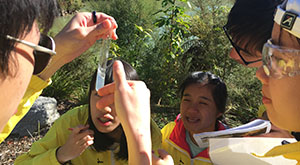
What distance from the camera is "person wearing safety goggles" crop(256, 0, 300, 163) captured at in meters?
1.15

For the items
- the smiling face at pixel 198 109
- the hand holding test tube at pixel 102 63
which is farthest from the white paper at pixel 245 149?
the hand holding test tube at pixel 102 63

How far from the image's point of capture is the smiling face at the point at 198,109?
8.30 ft

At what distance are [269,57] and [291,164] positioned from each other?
89cm

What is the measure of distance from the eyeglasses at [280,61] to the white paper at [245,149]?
2.23 ft

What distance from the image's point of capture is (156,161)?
1.38 meters

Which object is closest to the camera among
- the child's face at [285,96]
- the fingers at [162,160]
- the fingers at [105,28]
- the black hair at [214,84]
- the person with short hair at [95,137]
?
the child's face at [285,96]

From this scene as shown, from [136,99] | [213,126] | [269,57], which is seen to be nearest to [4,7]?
[136,99]

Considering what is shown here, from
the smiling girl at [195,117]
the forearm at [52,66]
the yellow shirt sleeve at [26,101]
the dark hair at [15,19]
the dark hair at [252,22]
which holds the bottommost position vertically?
the smiling girl at [195,117]

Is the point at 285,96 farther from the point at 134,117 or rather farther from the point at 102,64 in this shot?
the point at 102,64

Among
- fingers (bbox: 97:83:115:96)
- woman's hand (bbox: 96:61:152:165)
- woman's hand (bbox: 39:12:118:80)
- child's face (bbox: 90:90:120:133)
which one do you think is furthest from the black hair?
woman's hand (bbox: 96:61:152:165)

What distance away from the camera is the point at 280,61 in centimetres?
125

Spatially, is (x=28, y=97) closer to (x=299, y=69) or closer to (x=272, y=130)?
Answer: (x=299, y=69)

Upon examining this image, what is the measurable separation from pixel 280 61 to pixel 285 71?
52 millimetres

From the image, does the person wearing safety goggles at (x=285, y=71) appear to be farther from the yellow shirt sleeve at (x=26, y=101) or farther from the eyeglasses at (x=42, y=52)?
the yellow shirt sleeve at (x=26, y=101)
